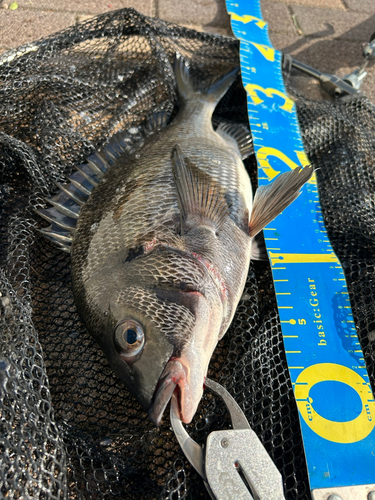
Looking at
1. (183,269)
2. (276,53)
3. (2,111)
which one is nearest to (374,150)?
(276,53)

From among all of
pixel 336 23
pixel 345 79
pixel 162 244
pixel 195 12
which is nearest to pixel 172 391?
pixel 162 244

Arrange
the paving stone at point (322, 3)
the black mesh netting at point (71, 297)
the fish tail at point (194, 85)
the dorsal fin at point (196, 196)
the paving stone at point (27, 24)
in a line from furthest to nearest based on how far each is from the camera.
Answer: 1. the paving stone at point (322, 3)
2. the paving stone at point (27, 24)
3. the fish tail at point (194, 85)
4. the dorsal fin at point (196, 196)
5. the black mesh netting at point (71, 297)

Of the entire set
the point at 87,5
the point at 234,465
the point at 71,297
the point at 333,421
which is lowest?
the point at 333,421

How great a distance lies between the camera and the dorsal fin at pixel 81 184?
207 cm

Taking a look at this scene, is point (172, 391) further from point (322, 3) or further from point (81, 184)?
point (322, 3)

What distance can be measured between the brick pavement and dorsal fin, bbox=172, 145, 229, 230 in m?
2.75

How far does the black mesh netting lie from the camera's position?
1.53m

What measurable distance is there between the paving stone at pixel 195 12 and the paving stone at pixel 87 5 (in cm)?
19

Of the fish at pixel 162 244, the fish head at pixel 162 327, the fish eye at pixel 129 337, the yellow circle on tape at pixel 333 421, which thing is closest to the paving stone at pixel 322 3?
the fish at pixel 162 244

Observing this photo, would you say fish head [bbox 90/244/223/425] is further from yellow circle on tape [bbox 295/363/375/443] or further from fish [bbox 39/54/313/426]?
yellow circle on tape [bbox 295/363/375/443]

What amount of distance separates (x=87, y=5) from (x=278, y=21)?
233 centimetres

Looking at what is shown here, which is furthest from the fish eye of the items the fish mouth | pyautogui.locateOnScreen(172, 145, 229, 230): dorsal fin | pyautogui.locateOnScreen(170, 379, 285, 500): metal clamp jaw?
pyautogui.locateOnScreen(172, 145, 229, 230): dorsal fin

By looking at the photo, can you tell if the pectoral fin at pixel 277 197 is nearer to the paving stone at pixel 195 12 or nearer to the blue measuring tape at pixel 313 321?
the blue measuring tape at pixel 313 321

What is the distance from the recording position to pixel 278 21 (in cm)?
438
